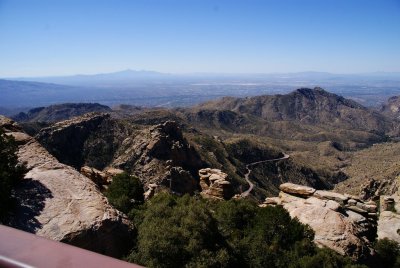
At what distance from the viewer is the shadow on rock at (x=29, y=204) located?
18.3 m

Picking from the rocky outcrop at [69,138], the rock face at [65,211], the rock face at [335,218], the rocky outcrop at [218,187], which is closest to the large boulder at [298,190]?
the rock face at [335,218]

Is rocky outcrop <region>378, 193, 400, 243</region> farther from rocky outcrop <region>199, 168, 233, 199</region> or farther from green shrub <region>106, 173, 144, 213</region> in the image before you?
green shrub <region>106, 173, 144, 213</region>

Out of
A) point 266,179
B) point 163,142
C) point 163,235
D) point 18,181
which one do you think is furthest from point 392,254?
point 266,179

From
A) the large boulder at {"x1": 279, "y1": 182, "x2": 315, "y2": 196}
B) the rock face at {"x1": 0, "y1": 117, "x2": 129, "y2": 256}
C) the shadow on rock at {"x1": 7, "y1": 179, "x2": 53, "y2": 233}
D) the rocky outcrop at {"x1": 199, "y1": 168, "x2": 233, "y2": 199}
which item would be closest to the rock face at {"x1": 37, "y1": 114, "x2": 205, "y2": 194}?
the rocky outcrop at {"x1": 199, "y1": 168, "x2": 233, "y2": 199}

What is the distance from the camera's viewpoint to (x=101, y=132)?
360 feet

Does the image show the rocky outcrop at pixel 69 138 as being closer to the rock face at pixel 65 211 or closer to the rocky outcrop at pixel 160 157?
the rocky outcrop at pixel 160 157

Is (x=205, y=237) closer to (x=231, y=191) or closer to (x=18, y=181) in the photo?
(x=18, y=181)

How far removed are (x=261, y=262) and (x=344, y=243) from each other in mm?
7642

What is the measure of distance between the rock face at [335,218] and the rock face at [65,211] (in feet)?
60.2

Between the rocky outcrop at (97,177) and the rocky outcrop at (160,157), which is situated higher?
the rocky outcrop at (97,177)

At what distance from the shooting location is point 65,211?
19781 millimetres

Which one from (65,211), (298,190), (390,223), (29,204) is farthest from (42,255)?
(298,190)

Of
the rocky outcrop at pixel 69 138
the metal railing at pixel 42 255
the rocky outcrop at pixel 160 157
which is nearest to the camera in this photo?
the metal railing at pixel 42 255

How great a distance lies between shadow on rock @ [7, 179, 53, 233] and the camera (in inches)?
719
